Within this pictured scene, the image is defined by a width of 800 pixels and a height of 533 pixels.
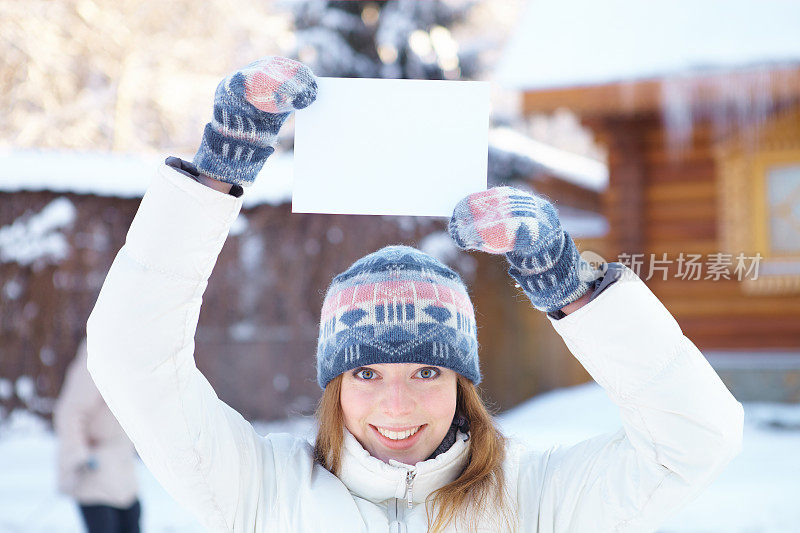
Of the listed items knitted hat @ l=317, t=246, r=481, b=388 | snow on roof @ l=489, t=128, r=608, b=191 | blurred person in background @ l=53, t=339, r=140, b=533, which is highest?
snow on roof @ l=489, t=128, r=608, b=191

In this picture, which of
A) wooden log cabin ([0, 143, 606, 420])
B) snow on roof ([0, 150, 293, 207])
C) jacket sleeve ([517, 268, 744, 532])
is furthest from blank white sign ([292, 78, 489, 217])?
wooden log cabin ([0, 143, 606, 420])

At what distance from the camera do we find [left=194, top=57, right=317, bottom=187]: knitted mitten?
131cm

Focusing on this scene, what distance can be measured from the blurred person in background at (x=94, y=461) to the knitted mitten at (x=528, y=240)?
3.02 m

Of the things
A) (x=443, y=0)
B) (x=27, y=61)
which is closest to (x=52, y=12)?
(x=27, y=61)

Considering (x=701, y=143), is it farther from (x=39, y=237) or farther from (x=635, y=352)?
(x=635, y=352)

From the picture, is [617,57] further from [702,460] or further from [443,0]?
[702,460]

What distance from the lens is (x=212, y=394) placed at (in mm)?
1540

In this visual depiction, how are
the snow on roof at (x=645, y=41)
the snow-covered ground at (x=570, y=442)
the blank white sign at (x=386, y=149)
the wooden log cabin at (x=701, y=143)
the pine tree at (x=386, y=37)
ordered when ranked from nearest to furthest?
1. the blank white sign at (x=386, y=149)
2. the snow-covered ground at (x=570, y=442)
3. the snow on roof at (x=645, y=41)
4. the wooden log cabin at (x=701, y=143)
5. the pine tree at (x=386, y=37)

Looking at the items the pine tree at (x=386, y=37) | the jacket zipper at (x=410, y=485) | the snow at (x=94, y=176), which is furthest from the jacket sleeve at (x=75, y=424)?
the pine tree at (x=386, y=37)

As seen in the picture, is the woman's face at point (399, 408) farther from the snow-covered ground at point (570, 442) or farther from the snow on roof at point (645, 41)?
the snow on roof at point (645, 41)

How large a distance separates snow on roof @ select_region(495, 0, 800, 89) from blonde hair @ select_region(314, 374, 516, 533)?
20.8 feet

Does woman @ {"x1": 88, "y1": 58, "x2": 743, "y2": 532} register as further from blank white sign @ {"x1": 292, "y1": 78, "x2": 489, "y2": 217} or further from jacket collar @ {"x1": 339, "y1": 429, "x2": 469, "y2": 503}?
blank white sign @ {"x1": 292, "y1": 78, "x2": 489, "y2": 217}

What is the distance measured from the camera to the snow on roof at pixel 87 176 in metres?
7.10

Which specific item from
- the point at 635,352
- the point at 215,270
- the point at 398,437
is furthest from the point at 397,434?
the point at 215,270
